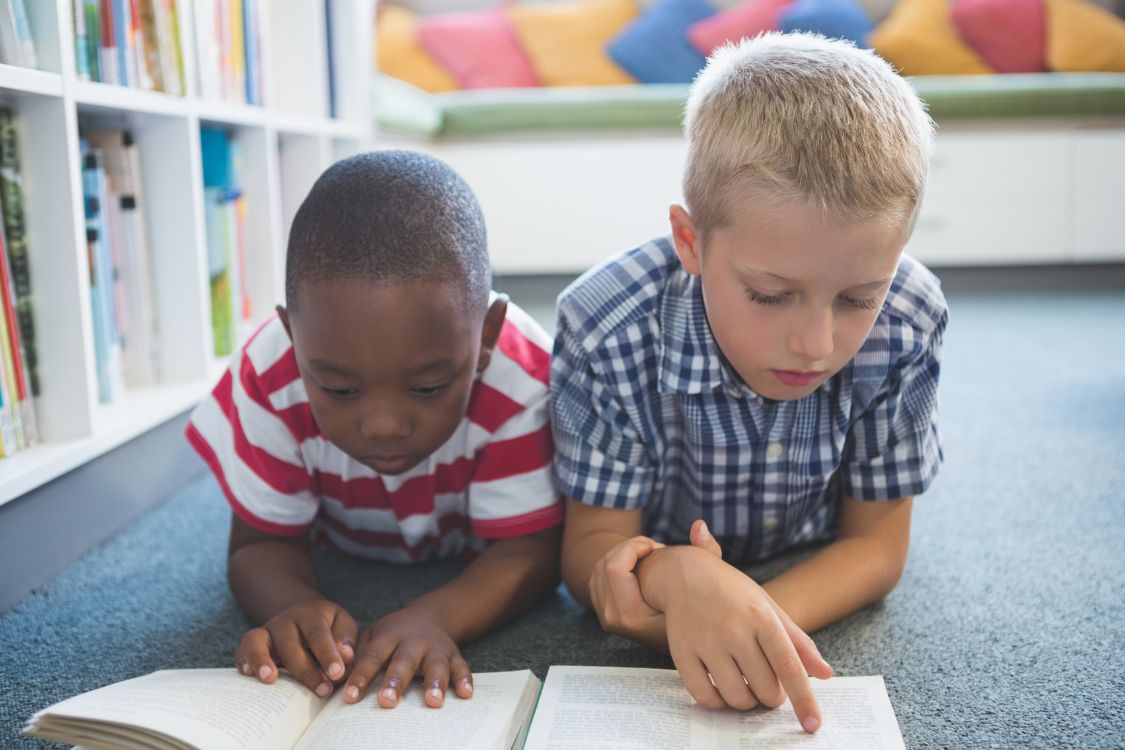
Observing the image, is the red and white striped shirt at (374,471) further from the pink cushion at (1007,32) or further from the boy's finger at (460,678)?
the pink cushion at (1007,32)

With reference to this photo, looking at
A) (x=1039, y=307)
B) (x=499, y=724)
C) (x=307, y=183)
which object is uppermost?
(x=307, y=183)

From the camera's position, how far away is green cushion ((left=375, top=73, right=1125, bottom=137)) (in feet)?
9.05

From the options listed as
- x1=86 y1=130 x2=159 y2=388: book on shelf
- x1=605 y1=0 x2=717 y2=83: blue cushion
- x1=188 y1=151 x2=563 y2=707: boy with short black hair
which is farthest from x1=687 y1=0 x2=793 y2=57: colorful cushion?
x1=188 y1=151 x2=563 y2=707: boy with short black hair

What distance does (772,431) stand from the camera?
2.93 feet

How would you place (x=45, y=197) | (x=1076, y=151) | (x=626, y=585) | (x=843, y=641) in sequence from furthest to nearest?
(x=1076, y=151), (x=45, y=197), (x=843, y=641), (x=626, y=585)

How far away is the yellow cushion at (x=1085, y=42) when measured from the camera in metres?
3.04

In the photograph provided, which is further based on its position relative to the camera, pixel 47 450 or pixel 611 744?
pixel 47 450

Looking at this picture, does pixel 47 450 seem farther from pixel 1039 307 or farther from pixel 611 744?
pixel 1039 307

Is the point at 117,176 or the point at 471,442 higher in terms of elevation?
the point at 117,176

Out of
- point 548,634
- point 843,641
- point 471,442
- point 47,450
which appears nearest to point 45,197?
point 47,450

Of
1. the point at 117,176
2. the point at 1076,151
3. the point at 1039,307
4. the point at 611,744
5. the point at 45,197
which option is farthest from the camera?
the point at 1076,151

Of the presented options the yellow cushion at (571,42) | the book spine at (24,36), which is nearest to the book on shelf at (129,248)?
the book spine at (24,36)

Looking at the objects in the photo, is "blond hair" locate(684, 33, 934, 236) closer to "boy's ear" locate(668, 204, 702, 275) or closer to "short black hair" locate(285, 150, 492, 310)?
"boy's ear" locate(668, 204, 702, 275)

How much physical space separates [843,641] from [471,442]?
378 mm
